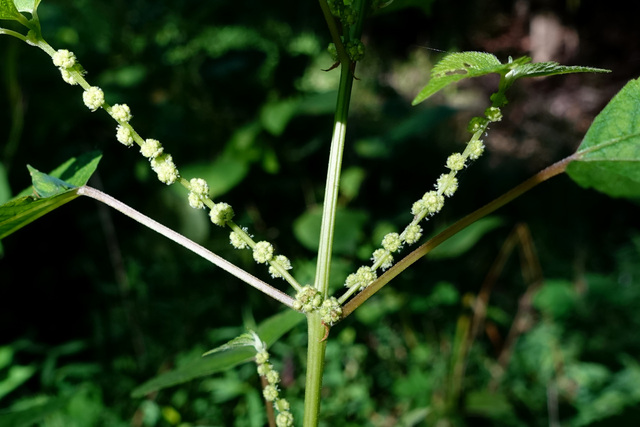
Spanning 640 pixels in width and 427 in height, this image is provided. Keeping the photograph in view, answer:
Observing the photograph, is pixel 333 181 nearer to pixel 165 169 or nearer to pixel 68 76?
pixel 165 169

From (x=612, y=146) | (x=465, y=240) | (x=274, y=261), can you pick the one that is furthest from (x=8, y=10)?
(x=465, y=240)

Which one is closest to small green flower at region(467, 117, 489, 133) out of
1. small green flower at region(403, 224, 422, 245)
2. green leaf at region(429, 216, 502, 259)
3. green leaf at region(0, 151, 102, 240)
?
small green flower at region(403, 224, 422, 245)

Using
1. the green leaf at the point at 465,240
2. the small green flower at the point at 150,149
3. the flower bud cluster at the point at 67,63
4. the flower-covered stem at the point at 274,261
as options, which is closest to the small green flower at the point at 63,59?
the flower bud cluster at the point at 67,63

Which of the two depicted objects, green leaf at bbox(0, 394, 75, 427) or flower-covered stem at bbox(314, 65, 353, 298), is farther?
green leaf at bbox(0, 394, 75, 427)

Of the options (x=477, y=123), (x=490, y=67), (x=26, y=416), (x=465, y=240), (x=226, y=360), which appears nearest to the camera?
(x=490, y=67)

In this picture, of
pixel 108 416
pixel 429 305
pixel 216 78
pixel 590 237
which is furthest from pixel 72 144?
pixel 590 237

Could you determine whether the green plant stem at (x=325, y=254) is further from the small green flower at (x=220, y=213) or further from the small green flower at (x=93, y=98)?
the small green flower at (x=93, y=98)

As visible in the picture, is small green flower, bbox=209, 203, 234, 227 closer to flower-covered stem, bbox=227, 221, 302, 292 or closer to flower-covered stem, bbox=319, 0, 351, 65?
flower-covered stem, bbox=227, 221, 302, 292
